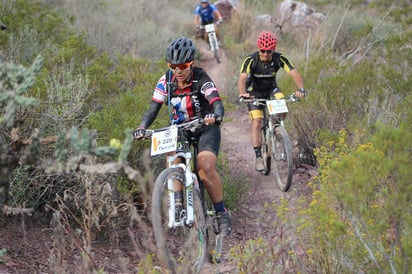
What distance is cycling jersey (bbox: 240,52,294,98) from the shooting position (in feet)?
23.2

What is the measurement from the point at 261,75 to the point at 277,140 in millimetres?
877

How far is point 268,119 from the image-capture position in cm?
711

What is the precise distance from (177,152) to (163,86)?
2.27 ft

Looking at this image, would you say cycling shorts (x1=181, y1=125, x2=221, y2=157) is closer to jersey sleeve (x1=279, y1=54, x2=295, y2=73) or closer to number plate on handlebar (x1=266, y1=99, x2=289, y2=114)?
number plate on handlebar (x1=266, y1=99, x2=289, y2=114)

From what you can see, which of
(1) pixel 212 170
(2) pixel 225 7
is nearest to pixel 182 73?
(1) pixel 212 170

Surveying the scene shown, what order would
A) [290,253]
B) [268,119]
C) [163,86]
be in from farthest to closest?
[268,119], [163,86], [290,253]

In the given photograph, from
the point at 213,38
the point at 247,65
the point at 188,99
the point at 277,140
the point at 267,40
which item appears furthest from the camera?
the point at 213,38

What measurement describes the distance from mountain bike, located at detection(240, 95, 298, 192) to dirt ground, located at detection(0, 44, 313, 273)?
0.62 feet

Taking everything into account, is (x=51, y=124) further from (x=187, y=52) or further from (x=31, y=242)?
(x=187, y=52)

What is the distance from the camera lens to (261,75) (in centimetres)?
713

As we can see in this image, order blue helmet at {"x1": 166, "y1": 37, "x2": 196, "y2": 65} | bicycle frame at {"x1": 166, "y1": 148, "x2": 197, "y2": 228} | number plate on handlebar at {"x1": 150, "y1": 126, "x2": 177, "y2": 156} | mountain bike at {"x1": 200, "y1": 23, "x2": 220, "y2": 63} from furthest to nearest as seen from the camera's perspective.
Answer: mountain bike at {"x1": 200, "y1": 23, "x2": 220, "y2": 63} → blue helmet at {"x1": 166, "y1": 37, "x2": 196, "y2": 65} → number plate on handlebar at {"x1": 150, "y1": 126, "x2": 177, "y2": 156} → bicycle frame at {"x1": 166, "y1": 148, "x2": 197, "y2": 228}

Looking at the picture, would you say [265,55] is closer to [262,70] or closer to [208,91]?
[262,70]

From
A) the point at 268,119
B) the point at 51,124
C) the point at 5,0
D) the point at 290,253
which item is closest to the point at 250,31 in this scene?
the point at 5,0

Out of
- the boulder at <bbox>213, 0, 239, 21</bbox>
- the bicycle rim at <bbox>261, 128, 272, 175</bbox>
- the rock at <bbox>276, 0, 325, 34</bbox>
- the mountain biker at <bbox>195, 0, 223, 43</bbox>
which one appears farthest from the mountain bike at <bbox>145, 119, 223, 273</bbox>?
the boulder at <bbox>213, 0, 239, 21</bbox>
